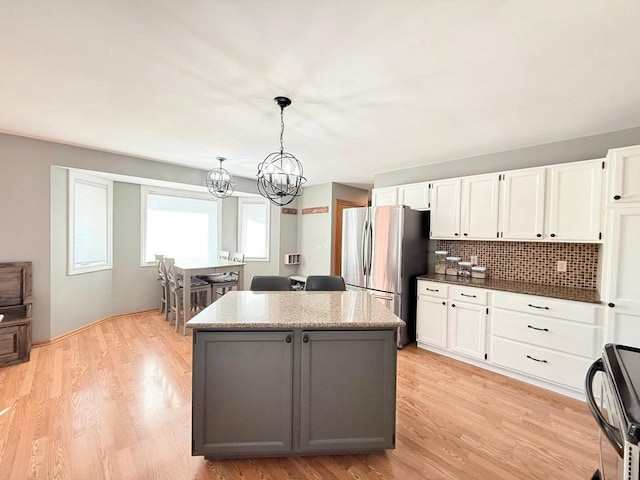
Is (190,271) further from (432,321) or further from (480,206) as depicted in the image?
(480,206)

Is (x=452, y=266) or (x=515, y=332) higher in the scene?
(x=452, y=266)

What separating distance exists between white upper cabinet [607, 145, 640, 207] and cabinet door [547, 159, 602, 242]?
0.32 metres

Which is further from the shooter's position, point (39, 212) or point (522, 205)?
point (39, 212)

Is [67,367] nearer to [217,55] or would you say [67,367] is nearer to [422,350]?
[217,55]

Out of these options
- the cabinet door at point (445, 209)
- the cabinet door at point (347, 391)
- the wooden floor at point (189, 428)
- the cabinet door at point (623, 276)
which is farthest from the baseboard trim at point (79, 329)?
the cabinet door at point (623, 276)

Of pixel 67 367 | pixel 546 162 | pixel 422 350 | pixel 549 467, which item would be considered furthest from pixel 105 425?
pixel 546 162

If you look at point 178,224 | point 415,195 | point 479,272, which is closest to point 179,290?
point 178,224

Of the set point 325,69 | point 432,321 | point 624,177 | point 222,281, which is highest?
point 325,69

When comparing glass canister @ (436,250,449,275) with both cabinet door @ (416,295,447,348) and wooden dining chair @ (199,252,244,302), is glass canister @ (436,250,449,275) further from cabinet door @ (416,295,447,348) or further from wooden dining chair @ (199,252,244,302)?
wooden dining chair @ (199,252,244,302)

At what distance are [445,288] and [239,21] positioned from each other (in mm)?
3114

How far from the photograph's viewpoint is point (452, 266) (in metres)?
3.73

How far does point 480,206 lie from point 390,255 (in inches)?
46.4

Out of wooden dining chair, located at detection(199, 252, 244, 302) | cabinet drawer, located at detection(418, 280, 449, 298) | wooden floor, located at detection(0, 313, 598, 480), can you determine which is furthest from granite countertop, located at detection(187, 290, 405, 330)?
wooden dining chair, located at detection(199, 252, 244, 302)

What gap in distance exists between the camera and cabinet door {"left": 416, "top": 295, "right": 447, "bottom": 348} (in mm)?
3264
